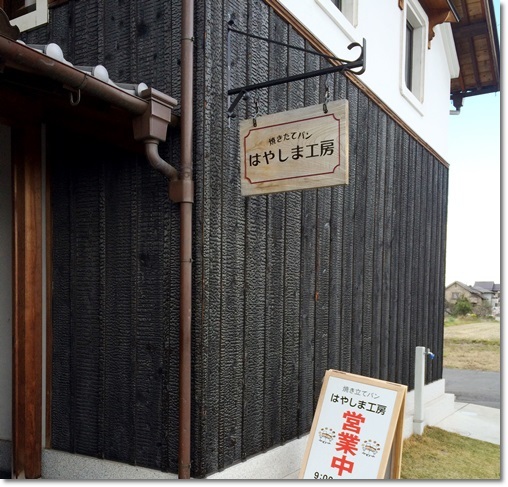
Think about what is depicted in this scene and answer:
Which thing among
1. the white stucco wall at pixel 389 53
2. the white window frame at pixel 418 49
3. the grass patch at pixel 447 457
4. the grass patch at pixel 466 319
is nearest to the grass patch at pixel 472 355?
the grass patch at pixel 466 319

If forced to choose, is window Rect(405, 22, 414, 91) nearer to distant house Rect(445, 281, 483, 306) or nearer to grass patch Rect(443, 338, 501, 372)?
grass patch Rect(443, 338, 501, 372)

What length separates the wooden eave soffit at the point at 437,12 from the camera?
8.16 metres

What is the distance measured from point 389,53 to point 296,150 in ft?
14.1

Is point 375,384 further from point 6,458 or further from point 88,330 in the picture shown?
point 6,458

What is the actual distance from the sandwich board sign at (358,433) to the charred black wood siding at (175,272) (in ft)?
1.59

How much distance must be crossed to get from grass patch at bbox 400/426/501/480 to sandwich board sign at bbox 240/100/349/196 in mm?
3596

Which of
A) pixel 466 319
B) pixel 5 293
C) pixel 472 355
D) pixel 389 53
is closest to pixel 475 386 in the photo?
pixel 472 355

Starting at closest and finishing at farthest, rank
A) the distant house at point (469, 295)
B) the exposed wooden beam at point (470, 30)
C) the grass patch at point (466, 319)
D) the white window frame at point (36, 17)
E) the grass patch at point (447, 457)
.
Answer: the white window frame at point (36, 17)
the grass patch at point (447, 457)
the exposed wooden beam at point (470, 30)
the grass patch at point (466, 319)
the distant house at point (469, 295)

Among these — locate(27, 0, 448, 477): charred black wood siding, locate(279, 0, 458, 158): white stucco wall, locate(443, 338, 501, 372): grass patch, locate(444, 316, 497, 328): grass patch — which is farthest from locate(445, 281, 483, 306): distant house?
locate(27, 0, 448, 477): charred black wood siding

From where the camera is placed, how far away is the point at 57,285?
4.37 m

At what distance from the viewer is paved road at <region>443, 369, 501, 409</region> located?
9906mm

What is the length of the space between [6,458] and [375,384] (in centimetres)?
322

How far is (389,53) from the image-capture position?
274 inches

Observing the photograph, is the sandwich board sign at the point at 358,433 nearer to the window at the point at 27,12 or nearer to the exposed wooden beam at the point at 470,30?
the window at the point at 27,12
